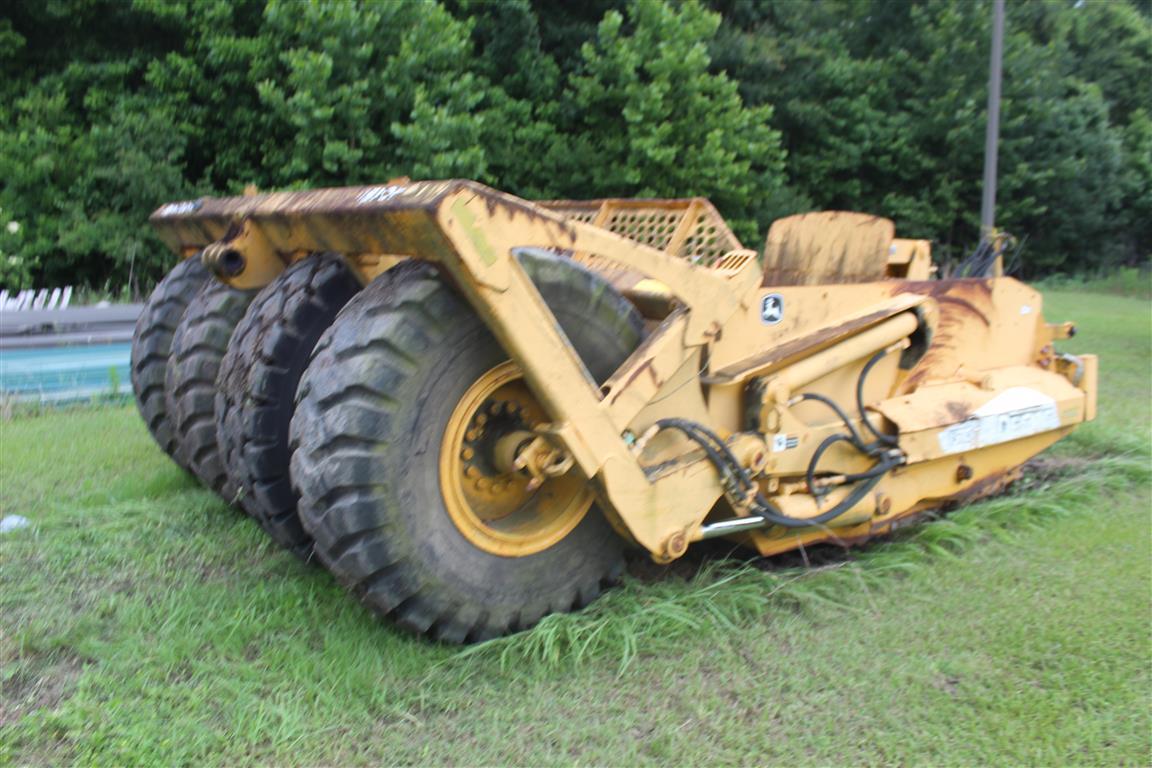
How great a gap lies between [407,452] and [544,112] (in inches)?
528

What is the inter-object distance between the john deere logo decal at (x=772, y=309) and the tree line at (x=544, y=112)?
30.4 ft

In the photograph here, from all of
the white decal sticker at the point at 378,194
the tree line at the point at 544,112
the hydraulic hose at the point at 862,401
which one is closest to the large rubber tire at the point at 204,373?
the white decal sticker at the point at 378,194

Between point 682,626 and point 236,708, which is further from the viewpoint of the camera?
point 682,626

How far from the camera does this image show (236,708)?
2.79 meters

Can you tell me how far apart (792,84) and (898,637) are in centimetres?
1902

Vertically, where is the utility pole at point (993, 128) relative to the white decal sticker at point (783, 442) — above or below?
above

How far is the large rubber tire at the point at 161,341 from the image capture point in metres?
4.75

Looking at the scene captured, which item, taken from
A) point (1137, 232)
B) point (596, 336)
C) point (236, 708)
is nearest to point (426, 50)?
point (596, 336)

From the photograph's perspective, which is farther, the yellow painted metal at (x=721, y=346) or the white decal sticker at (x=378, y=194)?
the yellow painted metal at (x=721, y=346)

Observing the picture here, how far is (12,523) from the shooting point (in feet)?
14.1

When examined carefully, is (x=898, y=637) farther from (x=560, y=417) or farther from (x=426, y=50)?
(x=426, y=50)

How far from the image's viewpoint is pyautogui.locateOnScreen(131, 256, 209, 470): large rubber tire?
15.6 feet

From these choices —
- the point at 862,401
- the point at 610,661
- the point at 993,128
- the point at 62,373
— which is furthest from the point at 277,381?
the point at 993,128

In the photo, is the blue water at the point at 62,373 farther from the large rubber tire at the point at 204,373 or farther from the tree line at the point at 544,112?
the tree line at the point at 544,112
